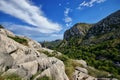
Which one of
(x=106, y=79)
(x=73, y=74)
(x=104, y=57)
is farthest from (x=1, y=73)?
(x=104, y=57)

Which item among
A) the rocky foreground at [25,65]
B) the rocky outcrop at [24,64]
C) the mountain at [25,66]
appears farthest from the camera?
the rocky outcrop at [24,64]

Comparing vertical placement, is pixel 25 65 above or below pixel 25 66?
above

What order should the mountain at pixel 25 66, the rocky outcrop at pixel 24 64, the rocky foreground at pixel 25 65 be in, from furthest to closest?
the rocky outcrop at pixel 24 64
the rocky foreground at pixel 25 65
the mountain at pixel 25 66

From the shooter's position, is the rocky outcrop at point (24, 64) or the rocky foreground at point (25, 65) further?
the rocky outcrop at point (24, 64)

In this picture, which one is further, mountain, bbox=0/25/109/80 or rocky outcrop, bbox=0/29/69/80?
rocky outcrop, bbox=0/29/69/80

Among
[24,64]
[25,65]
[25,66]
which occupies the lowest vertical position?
[25,66]

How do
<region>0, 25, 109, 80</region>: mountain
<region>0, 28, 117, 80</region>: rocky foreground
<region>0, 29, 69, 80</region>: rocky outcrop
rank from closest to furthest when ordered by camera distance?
<region>0, 25, 109, 80</region>: mountain < <region>0, 28, 117, 80</region>: rocky foreground < <region>0, 29, 69, 80</region>: rocky outcrop

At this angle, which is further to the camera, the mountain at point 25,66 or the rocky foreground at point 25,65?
the rocky foreground at point 25,65

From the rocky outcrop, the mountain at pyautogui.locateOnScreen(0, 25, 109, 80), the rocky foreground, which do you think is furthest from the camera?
the rocky outcrop

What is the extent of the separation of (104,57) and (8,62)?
351 feet

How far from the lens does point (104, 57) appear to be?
141500 mm

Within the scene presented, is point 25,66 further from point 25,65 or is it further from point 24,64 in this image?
point 24,64

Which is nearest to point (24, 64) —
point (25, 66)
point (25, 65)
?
point (25, 65)

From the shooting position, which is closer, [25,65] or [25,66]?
[25,66]
